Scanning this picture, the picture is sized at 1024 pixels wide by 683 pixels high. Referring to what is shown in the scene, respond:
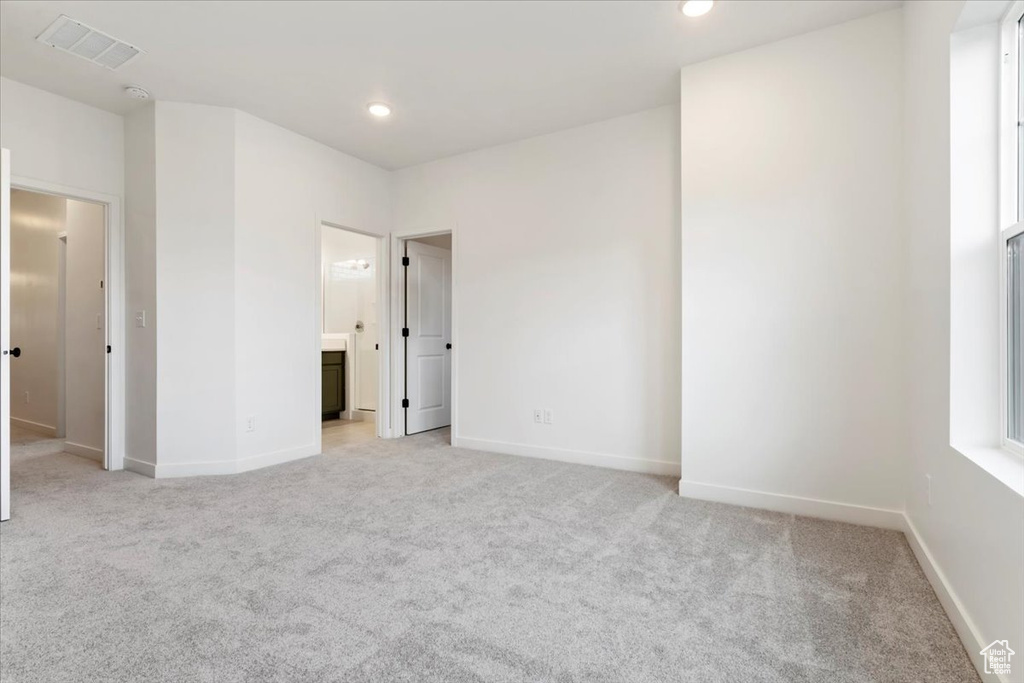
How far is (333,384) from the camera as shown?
608 cm

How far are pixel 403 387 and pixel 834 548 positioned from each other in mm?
3834

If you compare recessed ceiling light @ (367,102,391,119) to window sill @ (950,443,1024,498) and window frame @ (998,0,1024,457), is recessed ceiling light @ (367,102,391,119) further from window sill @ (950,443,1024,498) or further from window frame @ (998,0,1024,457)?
window sill @ (950,443,1024,498)

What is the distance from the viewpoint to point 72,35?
273 centimetres

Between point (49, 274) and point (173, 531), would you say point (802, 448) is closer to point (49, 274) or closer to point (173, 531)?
point (173, 531)

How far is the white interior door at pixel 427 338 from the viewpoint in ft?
16.8

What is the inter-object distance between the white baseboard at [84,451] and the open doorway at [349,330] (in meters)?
2.22

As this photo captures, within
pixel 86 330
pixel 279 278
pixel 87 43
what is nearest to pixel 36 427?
pixel 86 330

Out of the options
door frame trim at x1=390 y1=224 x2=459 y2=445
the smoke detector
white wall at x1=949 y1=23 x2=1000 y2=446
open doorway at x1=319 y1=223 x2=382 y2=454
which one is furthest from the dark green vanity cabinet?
white wall at x1=949 y1=23 x2=1000 y2=446

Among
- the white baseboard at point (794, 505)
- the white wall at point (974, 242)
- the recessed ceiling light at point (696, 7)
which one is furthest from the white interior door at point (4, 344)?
the white wall at point (974, 242)

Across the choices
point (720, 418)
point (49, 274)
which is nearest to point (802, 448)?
point (720, 418)

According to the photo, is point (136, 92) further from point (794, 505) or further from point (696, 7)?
point (794, 505)

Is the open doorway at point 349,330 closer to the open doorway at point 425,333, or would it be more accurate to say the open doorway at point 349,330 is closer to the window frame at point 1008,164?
the open doorway at point 425,333

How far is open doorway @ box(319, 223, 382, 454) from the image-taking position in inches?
240

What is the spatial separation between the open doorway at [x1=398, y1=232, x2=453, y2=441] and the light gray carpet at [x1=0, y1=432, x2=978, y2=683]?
81.0 inches
